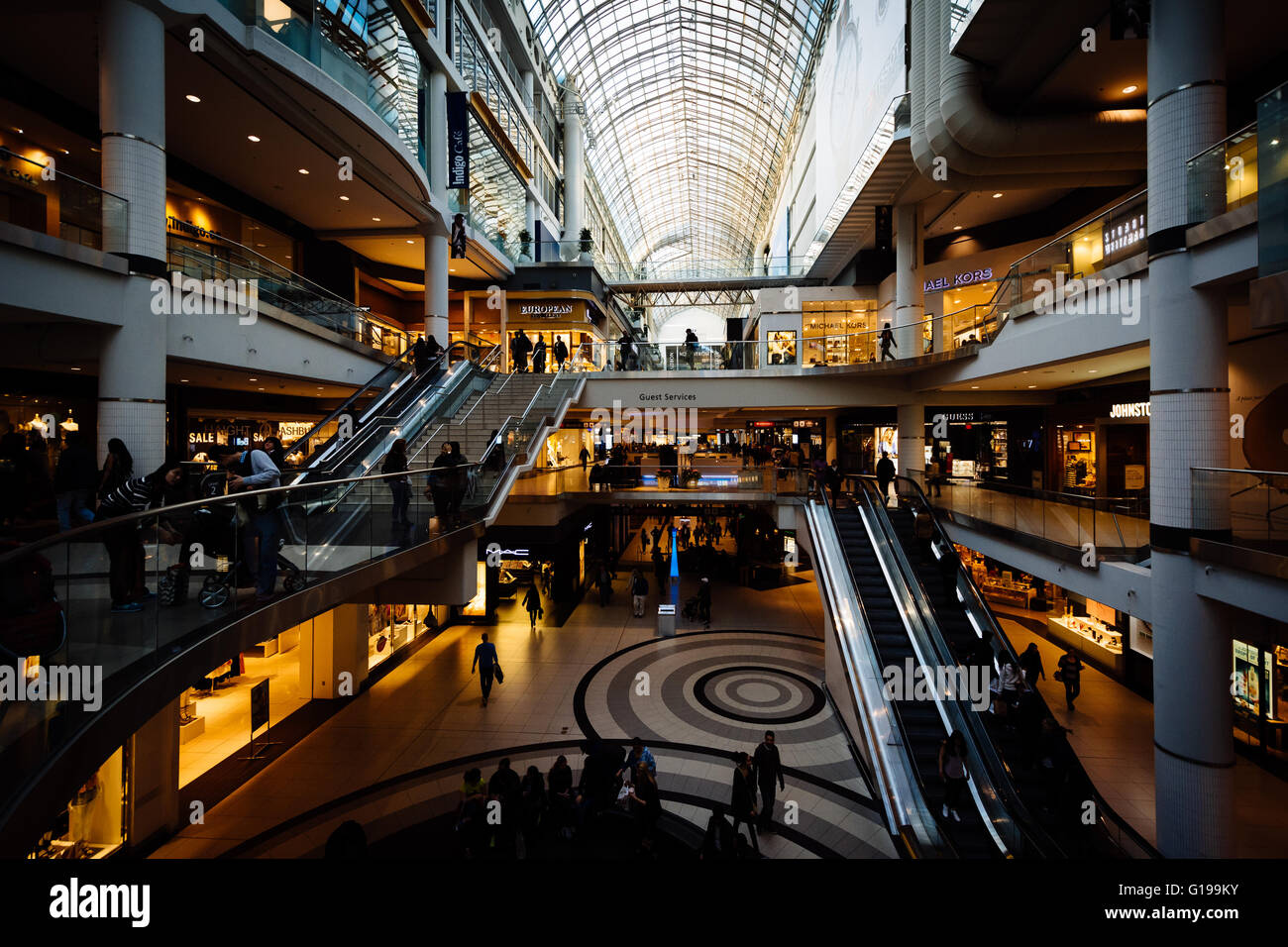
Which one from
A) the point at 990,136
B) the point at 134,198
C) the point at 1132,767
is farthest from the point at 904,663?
the point at 134,198

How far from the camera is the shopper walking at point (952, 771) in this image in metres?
7.57

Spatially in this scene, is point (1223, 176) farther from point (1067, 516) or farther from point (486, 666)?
point (486, 666)

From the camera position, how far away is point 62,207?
7910mm

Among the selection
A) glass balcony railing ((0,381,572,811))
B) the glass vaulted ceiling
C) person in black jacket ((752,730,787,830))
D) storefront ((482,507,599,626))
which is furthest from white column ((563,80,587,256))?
person in black jacket ((752,730,787,830))

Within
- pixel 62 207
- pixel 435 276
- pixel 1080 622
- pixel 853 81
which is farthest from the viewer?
pixel 435 276

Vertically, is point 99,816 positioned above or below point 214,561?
below

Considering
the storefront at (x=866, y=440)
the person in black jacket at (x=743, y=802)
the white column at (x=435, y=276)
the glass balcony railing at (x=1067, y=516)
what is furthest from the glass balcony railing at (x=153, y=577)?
the storefront at (x=866, y=440)

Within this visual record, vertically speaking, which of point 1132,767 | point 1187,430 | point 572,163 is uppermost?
point 572,163

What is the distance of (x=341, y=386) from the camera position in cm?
1570

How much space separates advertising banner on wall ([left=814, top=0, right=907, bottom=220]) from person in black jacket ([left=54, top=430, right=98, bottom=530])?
17.0 meters

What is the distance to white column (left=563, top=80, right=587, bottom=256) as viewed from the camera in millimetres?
38125

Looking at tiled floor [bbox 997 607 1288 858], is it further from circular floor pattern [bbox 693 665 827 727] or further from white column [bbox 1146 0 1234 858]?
circular floor pattern [bbox 693 665 827 727]

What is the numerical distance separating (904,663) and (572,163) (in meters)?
37.7
